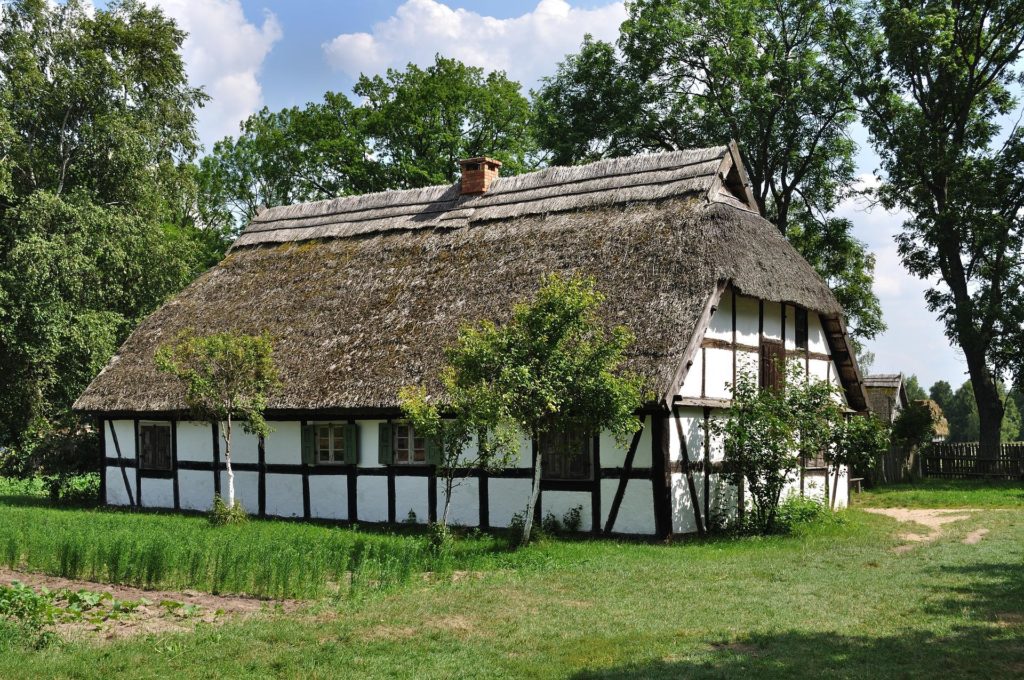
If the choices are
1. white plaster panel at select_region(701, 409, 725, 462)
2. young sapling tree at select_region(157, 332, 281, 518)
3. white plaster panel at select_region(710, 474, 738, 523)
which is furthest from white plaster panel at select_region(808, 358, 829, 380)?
young sapling tree at select_region(157, 332, 281, 518)

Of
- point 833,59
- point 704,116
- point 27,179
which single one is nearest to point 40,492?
point 27,179

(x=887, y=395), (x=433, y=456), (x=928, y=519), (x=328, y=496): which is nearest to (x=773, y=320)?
(x=928, y=519)

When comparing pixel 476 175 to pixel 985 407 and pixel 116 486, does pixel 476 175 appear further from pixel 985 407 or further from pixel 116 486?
pixel 985 407

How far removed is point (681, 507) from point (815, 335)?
6.52 m

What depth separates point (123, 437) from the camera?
22.9m

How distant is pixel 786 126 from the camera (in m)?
32.0

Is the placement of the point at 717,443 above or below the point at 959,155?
below

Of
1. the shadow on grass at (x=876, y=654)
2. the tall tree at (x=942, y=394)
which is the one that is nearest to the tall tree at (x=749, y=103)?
the shadow on grass at (x=876, y=654)

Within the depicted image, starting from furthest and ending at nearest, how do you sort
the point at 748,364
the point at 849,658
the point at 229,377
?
the point at 748,364 < the point at 229,377 < the point at 849,658

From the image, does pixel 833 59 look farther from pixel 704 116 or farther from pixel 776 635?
pixel 776 635

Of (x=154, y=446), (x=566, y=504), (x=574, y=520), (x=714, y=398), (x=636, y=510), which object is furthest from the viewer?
(x=154, y=446)

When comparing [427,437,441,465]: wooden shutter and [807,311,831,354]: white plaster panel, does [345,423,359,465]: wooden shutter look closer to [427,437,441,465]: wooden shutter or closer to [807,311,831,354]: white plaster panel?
[427,437,441,465]: wooden shutter

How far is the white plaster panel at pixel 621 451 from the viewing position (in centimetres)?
1655

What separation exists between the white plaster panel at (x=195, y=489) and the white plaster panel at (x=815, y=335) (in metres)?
13.0
